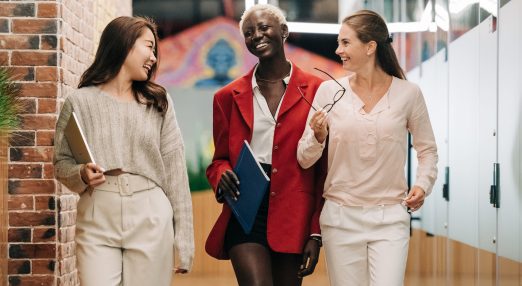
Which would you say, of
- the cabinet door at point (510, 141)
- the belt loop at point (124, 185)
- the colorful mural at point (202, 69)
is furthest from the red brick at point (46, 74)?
the colorful mural at point (202, 69)

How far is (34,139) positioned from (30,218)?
38 centimetres

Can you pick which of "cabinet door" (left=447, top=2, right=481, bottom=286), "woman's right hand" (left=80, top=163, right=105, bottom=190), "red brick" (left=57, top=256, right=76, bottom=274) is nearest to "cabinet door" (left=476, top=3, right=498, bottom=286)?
"cabinet door" (left=447, top=2, right=481, bottom=286)

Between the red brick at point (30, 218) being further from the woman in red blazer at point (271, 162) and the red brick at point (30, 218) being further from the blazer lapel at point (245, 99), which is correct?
the blazer lapel at point (245, 99)

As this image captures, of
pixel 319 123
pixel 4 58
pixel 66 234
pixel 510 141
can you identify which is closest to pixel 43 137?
pixel 4 58

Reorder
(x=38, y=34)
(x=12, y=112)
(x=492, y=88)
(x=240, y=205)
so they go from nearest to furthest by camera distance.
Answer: (x=240, y=205) < (x=12, y=112) < (x=38, y=34) < (x=492, y=88)

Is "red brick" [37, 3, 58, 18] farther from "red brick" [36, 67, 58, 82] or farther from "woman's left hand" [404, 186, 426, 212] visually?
"woman's left hand" [404, 186, 426, 212]

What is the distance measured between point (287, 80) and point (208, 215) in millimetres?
3335

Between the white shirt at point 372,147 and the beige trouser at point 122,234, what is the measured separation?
0.66 meters

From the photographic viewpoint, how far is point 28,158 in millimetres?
4875

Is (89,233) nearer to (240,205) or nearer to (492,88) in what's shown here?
(240,205)

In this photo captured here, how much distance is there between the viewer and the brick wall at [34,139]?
4.86 meters

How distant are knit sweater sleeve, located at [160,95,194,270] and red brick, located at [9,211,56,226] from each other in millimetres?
1322

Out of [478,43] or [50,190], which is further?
[478,43]

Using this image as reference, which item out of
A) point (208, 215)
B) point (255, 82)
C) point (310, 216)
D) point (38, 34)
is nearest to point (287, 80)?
point (255, 82)
